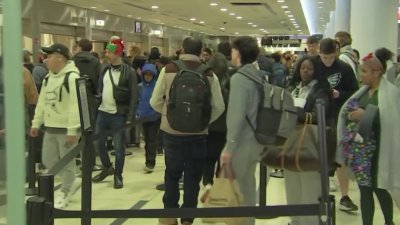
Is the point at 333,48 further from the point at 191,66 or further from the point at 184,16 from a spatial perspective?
the point at 184,16

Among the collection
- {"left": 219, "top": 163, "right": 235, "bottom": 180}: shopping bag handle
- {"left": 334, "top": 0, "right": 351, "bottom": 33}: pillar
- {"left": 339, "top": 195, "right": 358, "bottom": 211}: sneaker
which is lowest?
{"left": 339, "top": 195, "right": 358, "bottom": 211}: sneaker

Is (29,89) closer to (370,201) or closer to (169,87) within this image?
(169,87)

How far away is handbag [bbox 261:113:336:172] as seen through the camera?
3.91m

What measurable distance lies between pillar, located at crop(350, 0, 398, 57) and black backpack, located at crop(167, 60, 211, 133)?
4.48m

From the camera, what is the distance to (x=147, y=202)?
620 cm

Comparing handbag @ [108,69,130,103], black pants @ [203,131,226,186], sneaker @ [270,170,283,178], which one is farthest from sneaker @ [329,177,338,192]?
handbag @ [108,69,130,103]

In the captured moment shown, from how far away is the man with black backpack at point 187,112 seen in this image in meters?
4.58

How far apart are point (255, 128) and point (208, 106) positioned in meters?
0.83

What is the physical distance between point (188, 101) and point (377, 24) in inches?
187

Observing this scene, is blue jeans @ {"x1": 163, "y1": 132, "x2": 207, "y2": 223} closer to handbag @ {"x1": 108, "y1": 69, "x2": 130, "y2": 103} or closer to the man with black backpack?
the man with black backpack

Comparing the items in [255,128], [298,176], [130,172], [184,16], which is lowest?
[130,172]

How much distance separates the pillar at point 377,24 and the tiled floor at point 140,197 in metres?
2.33

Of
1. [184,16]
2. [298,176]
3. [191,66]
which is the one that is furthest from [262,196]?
[184,16]

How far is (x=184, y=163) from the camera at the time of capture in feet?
16.0
